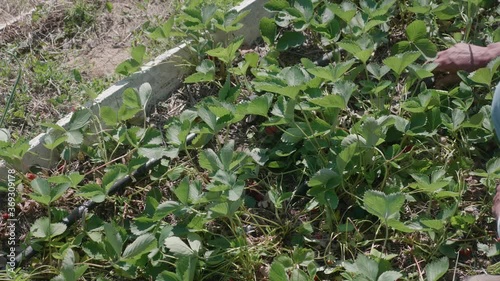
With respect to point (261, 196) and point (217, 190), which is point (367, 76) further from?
point (217, 190)

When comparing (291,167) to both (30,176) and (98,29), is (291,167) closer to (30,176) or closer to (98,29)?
(30,176)

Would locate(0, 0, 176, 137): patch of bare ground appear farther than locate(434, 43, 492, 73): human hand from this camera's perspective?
Yes

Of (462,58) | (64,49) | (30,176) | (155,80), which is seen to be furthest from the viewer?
(64,49)

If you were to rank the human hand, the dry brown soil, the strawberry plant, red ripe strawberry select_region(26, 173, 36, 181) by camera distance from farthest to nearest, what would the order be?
the dry brown soil
the human hand
red ripe strawberry select_region(26, 173, 36, 181)
the strawberry plant

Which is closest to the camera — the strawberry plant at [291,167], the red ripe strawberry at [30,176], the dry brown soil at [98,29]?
the strawberry plant at [291,167]

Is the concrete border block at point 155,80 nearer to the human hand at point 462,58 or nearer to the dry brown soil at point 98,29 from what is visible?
the dry brown soil at point 98,29

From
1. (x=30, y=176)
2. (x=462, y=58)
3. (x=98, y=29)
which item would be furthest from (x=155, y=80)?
(x=462, y=58)

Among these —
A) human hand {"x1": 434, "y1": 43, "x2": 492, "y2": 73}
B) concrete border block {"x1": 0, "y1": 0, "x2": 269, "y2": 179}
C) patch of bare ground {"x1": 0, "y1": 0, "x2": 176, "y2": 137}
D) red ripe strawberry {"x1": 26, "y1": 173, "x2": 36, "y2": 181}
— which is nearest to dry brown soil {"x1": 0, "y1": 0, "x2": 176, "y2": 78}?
patch of bare ground {"x1": 0, "y1": 0, "x2": 176, "y2": 137}

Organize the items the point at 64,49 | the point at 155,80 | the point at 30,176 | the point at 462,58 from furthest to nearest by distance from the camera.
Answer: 1. the point at 64,49
2. the point at 155,80
3. the point at 462,58
4. the point at 30,176

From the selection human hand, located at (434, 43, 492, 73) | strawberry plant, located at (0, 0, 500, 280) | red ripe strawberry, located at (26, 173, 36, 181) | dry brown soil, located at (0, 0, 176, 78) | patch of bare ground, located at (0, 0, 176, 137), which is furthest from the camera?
dry brown soil, located at (0, 0, 176, 78)

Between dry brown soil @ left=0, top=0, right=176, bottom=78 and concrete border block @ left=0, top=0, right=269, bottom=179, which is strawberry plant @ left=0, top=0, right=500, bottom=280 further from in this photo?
dry brown soil @ left=0, top=0, right=176, bottom=78

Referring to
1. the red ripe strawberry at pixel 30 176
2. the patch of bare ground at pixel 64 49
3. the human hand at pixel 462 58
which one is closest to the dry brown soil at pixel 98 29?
the patch of bare ground at pixel 64 49

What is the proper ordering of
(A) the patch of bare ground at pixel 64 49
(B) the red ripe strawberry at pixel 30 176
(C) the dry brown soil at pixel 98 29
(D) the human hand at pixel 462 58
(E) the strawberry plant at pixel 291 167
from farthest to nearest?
(C) the dry brown soil at pixel 98 29 → (A) the patch of bare ground at pixel 64 49 → (D) the human hand at pixel 462 58 → (B) the red ripe strawberry at pixel 30 176 → (E) the strawberry plant at pixel 291 167

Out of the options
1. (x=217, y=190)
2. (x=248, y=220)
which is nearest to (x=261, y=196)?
(x=248, y=220)
